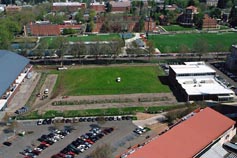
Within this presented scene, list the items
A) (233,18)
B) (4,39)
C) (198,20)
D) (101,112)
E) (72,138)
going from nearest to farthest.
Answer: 1. (72,138)
2. (101,112)
3. (4,39)
4. (198,20)
5. (233,18)

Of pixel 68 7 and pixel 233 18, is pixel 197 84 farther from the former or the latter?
pixel 68 7

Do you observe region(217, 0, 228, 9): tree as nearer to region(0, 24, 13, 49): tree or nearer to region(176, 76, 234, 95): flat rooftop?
region(176, 76, 234, 95): flat rooftop

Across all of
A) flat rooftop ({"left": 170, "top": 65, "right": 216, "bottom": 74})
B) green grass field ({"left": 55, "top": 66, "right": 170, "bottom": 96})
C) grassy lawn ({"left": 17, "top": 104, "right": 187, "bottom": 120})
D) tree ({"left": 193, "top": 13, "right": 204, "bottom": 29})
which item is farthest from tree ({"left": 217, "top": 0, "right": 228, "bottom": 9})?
grassy lawn ({"left": 17, "top": 104, "right": 187, "bottom": 120})

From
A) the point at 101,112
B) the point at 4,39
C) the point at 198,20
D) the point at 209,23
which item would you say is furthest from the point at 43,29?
the point at 101,112

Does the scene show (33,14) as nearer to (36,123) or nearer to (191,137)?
(36,123)

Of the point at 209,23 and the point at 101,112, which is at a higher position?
the point at 209,23

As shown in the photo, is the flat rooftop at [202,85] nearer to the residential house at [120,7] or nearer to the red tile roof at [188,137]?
the red tile roof at [188,137]

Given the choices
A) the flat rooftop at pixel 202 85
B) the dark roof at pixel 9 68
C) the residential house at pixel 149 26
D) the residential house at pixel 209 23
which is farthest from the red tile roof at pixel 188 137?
the residential house at pixel 209 23
